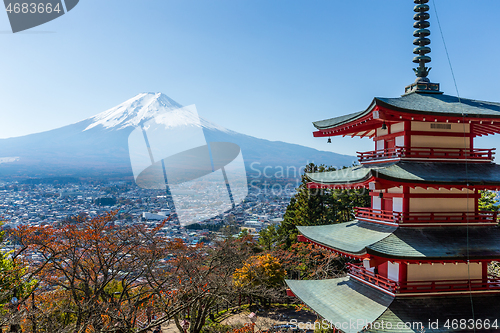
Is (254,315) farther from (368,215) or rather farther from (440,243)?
(440,243)

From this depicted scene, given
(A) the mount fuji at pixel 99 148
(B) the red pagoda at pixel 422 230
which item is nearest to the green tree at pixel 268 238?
(B) the red pagoda at pixel 422 230

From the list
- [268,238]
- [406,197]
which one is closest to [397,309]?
[406,197]

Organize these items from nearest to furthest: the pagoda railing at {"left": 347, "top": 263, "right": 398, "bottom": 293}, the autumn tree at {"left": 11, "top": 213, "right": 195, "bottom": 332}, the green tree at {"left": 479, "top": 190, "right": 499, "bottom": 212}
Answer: the pagoda railing at {"left": 347, "top": 263, "right": 398, "bottom": 293} < the autumn tree at {"left": 11, "top": 213, "right": 195, "bottom": 332} < the green tree at {"left": 479, "top": 190, "right": 499, "bottom": 212}

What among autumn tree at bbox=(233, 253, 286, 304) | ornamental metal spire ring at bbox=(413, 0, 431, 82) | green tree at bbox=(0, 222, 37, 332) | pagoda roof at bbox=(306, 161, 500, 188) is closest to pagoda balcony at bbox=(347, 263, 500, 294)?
pagoda roof at bbox=(306, 161, 500, 188)

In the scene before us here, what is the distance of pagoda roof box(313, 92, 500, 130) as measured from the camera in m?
7.19

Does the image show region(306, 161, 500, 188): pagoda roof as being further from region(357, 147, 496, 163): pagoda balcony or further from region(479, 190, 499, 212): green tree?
region(479, 190, 499, 212): green tree

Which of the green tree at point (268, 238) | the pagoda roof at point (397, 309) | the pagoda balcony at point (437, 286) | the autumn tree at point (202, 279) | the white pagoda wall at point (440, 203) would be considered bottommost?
the green tree at point (268, 238)

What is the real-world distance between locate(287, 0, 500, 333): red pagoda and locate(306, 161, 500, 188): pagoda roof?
25 mm

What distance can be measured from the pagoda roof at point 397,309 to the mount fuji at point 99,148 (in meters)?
48.9

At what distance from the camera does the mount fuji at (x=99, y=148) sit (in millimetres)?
60219

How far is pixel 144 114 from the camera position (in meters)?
70.4

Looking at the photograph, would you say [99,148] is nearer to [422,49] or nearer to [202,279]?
[202,279]

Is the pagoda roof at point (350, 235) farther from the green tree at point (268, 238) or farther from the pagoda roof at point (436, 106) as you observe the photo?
the green tree at point (268, 238)

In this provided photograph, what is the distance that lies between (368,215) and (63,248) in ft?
41.0
